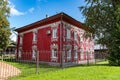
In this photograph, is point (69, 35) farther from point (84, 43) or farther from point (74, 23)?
point (84, 43)

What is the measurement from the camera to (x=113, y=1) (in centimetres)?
2288

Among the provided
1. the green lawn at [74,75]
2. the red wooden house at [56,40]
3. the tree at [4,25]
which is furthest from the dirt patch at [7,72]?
the tree at [4,25]

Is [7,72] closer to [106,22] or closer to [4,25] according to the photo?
[106,22]

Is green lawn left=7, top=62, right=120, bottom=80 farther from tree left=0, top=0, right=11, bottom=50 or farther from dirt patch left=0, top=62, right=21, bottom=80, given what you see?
tree left=0, top=0, right=11, bottom=50

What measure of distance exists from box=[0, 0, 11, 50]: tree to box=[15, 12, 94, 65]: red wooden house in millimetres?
3783

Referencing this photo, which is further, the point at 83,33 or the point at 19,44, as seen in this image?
the point at 19,44

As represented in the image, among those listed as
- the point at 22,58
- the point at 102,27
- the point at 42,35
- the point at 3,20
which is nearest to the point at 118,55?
the point at 102,27

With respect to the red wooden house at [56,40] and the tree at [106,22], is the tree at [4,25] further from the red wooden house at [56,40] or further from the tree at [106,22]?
the tree at [106,22]

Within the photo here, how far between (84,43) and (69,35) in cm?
674

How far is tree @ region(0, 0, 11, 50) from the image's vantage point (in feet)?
96.7

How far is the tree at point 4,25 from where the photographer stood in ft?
96.7

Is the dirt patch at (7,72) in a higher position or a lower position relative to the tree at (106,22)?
lower

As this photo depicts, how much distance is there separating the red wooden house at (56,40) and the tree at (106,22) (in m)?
1.98

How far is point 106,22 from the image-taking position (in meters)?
23.2
